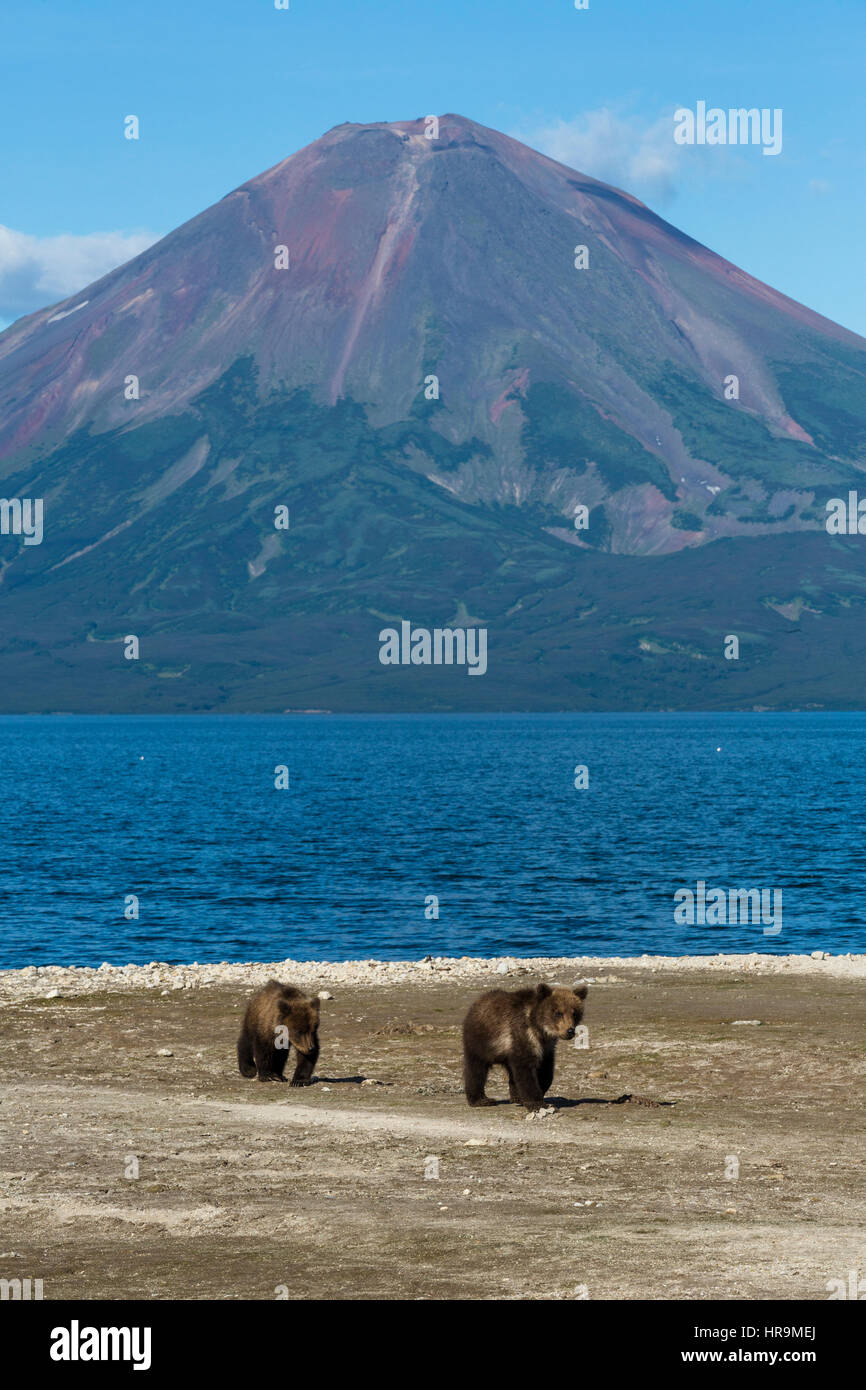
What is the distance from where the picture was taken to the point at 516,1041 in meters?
21.0

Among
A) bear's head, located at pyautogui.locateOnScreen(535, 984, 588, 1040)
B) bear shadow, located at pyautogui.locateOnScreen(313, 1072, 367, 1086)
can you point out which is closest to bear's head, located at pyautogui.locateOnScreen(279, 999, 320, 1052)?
bear shadow, located at pyautogui.locateOnScreen(313, 1072, 367, 1086)

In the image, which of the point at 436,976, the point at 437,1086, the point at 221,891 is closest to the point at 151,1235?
the point at 437,1086

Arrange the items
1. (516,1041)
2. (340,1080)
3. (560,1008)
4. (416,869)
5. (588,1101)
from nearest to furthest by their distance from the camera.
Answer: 1. (560,1008)
2. (516,1041)
3. (588,1101)
4. (340,1080)
5. (416,869)

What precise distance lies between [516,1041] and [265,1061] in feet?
15.2

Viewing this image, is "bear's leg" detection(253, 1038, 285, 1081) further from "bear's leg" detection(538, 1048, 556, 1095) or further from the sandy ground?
"bear's leg" detection(538, 1048, 556, 1095)

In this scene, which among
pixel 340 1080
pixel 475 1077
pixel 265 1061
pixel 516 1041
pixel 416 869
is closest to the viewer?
pixel 516 1041

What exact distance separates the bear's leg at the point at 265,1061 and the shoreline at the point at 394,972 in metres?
11.7

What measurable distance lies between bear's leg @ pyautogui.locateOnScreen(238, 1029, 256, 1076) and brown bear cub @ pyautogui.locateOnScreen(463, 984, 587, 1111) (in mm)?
3901

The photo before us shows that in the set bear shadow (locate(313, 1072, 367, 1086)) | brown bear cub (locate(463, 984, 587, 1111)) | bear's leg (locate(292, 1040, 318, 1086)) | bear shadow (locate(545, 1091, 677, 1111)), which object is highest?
brown bear cub (locate(463, 984, 587, 1111))

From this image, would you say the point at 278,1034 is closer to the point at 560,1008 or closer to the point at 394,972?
the point at 560,1008

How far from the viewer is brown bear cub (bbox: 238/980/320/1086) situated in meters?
22.8

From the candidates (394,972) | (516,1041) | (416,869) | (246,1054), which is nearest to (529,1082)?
(516,1041)

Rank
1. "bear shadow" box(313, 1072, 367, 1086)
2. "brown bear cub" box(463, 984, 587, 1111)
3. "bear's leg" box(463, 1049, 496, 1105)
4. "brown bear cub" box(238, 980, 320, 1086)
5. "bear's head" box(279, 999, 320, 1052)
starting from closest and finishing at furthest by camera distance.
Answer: "brown bear cub" box(463, 984, 587, 1111) < "bear's leg" box(463, 1049, 496, 1105) < "bear's head" box(279, 999, 320, 1052) < "brown bear cub" box(238, 980, 320, 1086) < "bear shadow" box(313, 1072, 367, 1086)
